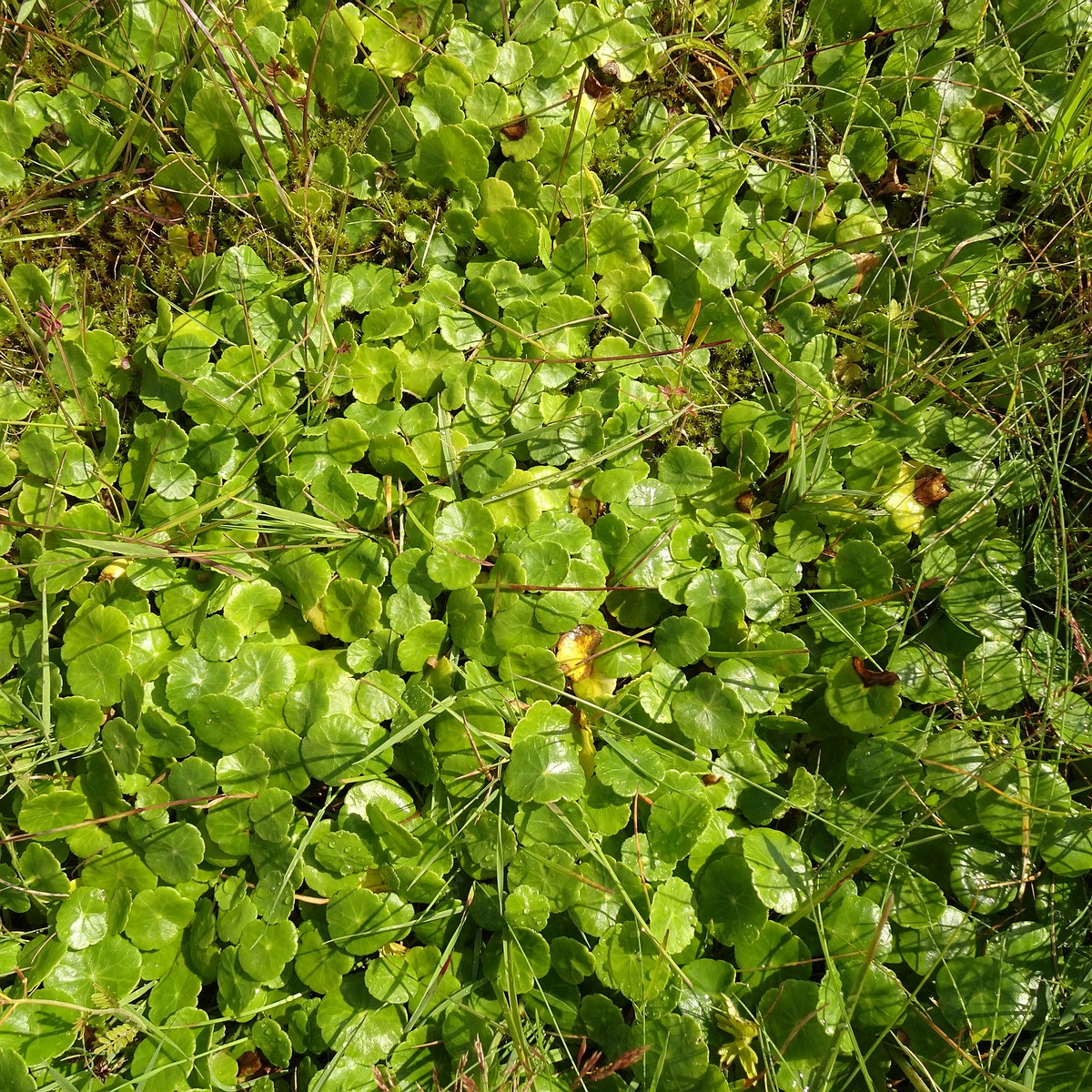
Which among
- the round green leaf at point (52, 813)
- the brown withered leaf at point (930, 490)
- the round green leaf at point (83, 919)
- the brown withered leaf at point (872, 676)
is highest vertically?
the brown withered leaf at point (930, 490)

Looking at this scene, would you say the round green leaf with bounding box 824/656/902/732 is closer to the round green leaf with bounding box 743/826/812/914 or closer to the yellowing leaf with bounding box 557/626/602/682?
the round green leaf with bounding box 743/826/812/914

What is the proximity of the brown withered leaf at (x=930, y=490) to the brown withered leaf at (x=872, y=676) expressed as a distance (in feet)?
1.89

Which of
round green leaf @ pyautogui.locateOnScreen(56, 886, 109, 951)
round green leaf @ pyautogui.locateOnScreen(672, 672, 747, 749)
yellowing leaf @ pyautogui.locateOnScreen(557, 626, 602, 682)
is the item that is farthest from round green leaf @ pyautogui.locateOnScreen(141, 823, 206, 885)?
round green leaf @ pyautogui.locateOnScreen(672, 672, 747, 749)

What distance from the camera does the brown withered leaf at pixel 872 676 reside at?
6.68 ft

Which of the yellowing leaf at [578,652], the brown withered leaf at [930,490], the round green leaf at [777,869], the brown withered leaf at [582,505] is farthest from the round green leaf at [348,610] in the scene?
the brown withered leaf at [930,490]

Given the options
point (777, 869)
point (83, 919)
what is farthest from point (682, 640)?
point (83, 919)

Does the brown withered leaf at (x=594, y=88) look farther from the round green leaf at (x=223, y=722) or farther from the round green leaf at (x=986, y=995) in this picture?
the round green leaf at (x=986, y=995)

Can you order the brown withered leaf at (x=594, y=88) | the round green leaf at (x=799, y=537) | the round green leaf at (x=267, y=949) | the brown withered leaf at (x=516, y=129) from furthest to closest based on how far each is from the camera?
the brown withered leaf at (x=594, y=88)
the brown withered leaf at (x=516, y=129)
the round green leaf at (x=799, y=537)
the round green leaf at (x=267, y=949)

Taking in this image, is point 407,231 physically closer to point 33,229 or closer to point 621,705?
point 33,229

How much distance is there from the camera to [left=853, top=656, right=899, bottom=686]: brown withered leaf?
204 centimetres

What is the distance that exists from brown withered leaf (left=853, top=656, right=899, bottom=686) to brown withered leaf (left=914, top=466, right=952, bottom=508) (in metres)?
0.58

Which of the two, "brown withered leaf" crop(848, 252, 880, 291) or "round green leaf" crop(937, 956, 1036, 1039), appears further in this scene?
"brown withered leaf" crop(848, 252, 880, 291)

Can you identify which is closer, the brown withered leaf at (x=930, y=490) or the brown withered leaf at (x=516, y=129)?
the brown withered leaf at (x=930, y=490)

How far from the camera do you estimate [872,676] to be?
6.78 ft
